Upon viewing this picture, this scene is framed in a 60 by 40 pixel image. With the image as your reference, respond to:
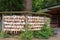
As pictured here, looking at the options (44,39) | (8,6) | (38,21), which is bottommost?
(44,39)

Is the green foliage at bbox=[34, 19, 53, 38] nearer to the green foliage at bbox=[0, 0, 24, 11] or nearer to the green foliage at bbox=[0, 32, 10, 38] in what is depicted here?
the green foliage at bbox=[0, 32, 10, 38]

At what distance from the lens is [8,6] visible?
44.1 ft

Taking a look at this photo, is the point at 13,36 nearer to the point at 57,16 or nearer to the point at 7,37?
the point at 7,37

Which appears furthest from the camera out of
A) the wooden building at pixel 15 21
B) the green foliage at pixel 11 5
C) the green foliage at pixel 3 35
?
the green foliage at pixel 11 5

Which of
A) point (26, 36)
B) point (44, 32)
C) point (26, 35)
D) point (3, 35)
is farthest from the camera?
point (44, 32)

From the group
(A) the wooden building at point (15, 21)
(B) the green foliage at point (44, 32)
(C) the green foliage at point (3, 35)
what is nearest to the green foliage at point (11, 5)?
(A) the wooden building at point (15, 21)

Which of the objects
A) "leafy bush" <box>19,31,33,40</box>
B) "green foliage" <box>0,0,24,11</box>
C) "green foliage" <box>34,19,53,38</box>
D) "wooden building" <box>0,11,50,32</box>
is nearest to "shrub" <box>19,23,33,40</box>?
"leafy bush" <box>19,31,33,40</box>

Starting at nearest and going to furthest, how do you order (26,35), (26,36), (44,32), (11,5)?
1. (26,36)
2. (26,35)
3. (44,32)
4. (11,5)

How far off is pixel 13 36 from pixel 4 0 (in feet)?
11.4

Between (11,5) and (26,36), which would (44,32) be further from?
(11,5)

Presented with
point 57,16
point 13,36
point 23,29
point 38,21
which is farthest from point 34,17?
point 57,16

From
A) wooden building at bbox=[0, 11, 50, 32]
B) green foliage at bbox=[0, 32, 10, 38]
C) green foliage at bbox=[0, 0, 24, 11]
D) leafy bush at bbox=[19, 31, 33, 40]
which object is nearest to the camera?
leafy bush at bbox=[19, 31, 33, 40]

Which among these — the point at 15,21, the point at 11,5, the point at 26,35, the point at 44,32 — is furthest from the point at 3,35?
the point at 11,5

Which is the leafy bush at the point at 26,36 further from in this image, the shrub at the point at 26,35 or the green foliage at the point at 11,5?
the green foliage at the point at 11,5
